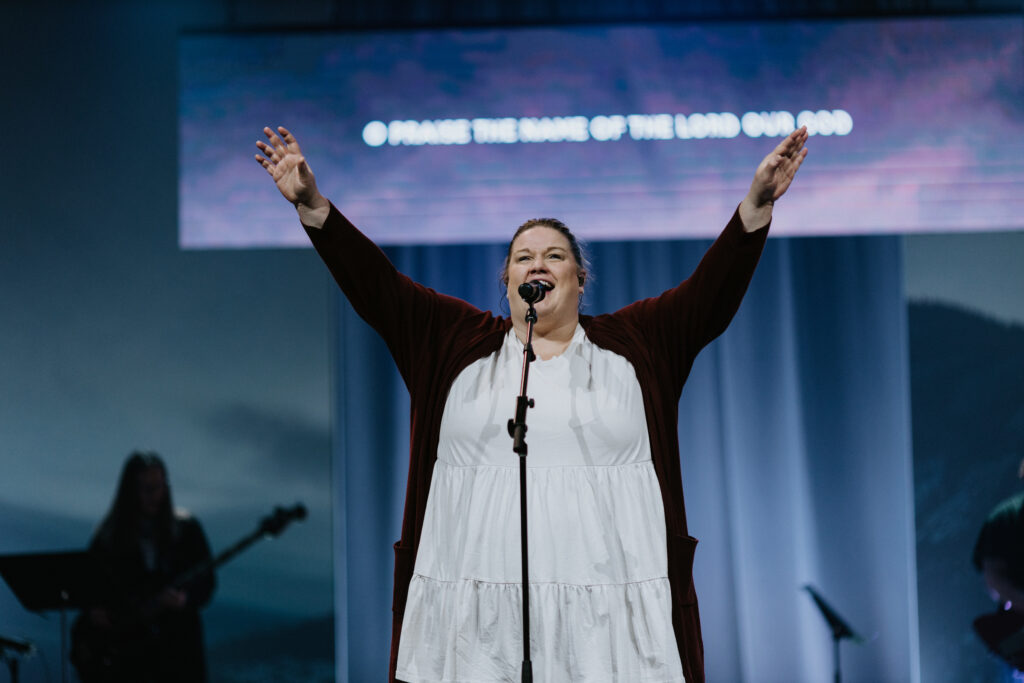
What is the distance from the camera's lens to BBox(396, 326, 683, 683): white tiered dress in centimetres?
177

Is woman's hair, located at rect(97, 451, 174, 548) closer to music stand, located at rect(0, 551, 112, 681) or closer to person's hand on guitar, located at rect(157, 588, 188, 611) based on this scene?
person's hand on guitar, located at rect(157, 588, 188, 611)

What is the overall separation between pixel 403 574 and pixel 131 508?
7.63 feet

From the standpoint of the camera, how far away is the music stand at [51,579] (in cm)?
330

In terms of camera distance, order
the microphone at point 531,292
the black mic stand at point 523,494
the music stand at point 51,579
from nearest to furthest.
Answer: the black mic stand at point 523,494
the microphone at point 531,292
the music stand at point 51,579

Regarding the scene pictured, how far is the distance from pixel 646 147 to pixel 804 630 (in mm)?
1872

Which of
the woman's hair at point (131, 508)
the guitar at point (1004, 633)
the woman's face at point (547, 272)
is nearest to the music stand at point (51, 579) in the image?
the woman's hair at point (131, 508)

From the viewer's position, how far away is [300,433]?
399 centimetres

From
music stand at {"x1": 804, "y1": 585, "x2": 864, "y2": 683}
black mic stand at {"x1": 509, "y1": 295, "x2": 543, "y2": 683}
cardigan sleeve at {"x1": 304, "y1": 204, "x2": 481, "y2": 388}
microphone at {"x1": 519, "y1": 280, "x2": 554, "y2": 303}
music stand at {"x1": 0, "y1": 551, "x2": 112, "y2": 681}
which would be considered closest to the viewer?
black mic stand at {"x1": 509, "y1": 295, "x2": 543, "y2": 683}

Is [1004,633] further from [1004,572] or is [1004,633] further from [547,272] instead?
[547,272]

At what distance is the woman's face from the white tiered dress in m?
0.14

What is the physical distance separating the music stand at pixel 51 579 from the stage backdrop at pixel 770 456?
2.94ft

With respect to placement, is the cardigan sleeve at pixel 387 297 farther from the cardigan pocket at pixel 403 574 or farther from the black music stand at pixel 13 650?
the black music stand at pixel 13 650

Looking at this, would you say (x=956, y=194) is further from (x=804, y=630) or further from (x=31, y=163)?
(x=31, y=163)

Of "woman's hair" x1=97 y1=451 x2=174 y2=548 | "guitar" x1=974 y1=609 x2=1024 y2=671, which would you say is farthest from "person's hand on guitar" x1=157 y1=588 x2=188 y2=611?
"guitar" x1=974 y1=609 x2=1024 y2=671
